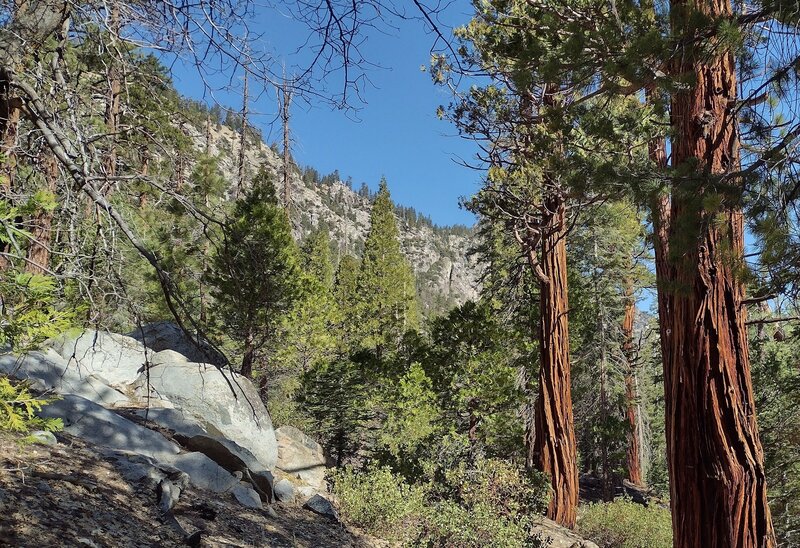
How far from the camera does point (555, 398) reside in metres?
8.30

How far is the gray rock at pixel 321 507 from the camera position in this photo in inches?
266

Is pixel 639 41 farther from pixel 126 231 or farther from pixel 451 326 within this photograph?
pixel 451 326

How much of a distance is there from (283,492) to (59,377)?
10.6ft

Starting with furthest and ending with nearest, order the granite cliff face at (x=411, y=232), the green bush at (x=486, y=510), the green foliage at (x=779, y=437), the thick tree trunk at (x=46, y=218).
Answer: the granite cliff face at (x=411, y=232) < the green foliage at (x=779, y=437) < the green bush at (x=486, y=510) < the thick tree trunk at (x=46, y=218)

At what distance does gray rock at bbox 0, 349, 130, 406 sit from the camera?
6.35 m

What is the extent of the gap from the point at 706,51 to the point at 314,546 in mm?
5450

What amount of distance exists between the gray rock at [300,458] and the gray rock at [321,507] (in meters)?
1.52

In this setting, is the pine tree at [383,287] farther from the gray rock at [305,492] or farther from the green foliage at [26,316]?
the green foliage at [26,316]

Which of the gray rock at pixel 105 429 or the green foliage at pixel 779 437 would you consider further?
the green foliage at pixel 779 437

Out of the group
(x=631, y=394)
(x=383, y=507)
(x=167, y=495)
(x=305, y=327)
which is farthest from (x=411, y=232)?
(x=167, y=495)

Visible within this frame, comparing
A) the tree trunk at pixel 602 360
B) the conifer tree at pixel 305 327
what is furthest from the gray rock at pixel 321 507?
the tree trunk at pixel 602 360

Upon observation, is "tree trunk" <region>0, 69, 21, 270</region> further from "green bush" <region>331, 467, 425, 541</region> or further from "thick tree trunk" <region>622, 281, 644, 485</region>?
"thick tree trunk" <region>622, 281, 644, 485</region>

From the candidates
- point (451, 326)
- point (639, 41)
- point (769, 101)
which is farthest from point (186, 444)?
point (769, 101)

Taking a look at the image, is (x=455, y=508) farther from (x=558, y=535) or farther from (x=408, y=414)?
(x=408, y=414)
